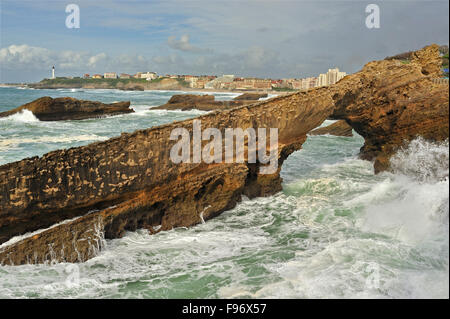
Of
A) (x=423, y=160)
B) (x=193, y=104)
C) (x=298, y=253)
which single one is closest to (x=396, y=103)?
(x=423, y=160)

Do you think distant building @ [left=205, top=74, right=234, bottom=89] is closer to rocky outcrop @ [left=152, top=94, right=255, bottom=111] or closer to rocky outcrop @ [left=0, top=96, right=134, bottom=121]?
rocky outcrop @ [left=152, top=94, right=255, bottom=111]

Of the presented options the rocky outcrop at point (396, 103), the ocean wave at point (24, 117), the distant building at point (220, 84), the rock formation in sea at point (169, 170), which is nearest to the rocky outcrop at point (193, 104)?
the ocean wave at point (24, 117)

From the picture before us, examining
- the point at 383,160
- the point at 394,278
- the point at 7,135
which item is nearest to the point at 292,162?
the point at 383,160

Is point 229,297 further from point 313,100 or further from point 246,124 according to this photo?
point 313,100

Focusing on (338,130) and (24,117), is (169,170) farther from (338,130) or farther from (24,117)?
(24,117)

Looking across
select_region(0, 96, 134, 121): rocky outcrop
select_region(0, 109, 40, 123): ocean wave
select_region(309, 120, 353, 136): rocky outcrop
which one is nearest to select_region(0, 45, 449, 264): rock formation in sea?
select_region(309, 120, 353, 136): rocky outcrop

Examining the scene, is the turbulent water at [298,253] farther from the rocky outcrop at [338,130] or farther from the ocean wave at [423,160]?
the rocky outcrop at [338,130]
